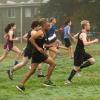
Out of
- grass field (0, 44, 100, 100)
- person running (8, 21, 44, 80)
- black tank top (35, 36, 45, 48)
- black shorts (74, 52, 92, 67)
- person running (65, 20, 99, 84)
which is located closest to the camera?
grass field (0, 44, 100, 100)

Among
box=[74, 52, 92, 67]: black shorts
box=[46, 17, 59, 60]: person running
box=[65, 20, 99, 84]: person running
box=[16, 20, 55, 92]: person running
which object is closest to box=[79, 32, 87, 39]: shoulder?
box=[65, 20, 99, 84]: person running

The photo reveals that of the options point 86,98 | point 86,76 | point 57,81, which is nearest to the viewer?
point 86,98

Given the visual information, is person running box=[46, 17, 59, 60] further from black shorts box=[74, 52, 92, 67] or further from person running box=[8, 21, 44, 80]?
black shorts box=[74, 52, 92, 67]

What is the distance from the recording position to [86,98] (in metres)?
10.3

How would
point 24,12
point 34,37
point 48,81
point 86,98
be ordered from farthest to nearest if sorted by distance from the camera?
1. point 24,12
2. point 48,81
3. point 34,37
4. point 86,98

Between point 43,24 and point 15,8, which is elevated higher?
point 43,24

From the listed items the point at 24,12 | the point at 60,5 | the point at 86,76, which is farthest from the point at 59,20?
the point at 86,76

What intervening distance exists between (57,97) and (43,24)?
6.49 feet

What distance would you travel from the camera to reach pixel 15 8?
74.4 m

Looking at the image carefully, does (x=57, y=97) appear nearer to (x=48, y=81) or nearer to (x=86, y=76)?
(x=48, y=81)

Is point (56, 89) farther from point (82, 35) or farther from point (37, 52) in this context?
point (82, 35)

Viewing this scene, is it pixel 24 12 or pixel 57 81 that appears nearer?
pixel 57 81

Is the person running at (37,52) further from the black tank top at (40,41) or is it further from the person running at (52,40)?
the person running at (52,40)

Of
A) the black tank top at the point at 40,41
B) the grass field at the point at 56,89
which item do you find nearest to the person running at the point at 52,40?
the grass field at the point at 56,89
